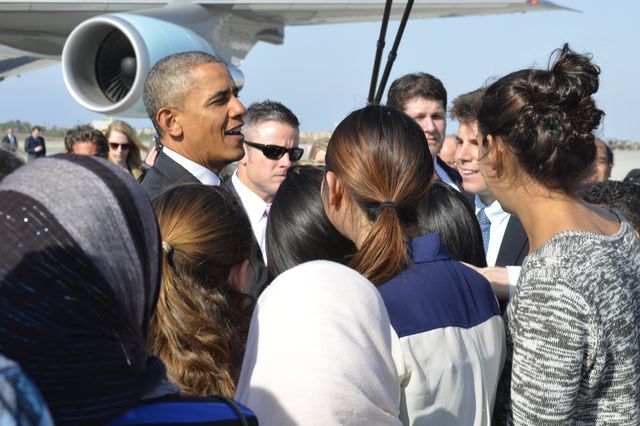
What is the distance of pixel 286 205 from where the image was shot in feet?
7.38

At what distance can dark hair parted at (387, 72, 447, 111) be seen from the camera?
4582mm

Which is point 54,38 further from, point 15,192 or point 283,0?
point 15,192

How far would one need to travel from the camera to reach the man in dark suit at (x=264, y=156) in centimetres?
418

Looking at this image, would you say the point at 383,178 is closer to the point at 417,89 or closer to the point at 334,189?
the point at 334,189

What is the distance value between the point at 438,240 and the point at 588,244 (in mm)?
332

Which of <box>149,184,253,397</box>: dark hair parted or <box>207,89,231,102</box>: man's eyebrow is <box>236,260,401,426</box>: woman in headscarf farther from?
<box>207,89,231,102</box>: man's eyebrow

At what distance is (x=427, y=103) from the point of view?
15.0ft

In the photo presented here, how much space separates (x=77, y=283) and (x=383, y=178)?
1.04 meters

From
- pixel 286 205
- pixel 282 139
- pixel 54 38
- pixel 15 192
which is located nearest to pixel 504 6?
pixel 54 38

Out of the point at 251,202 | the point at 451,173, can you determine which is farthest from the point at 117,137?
the point at 451,173

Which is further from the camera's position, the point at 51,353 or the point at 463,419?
the point at 463,419

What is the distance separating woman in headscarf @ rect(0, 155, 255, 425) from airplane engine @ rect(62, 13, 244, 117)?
607 centimetres

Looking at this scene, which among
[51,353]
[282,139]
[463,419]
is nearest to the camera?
[51,353]

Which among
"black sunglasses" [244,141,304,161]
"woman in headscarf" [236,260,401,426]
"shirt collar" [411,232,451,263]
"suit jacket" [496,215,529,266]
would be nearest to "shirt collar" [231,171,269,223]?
"black sunglasses" [244,141,304,161]
